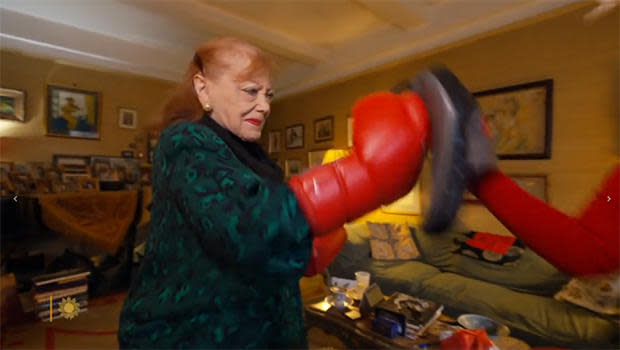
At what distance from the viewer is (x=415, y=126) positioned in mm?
407

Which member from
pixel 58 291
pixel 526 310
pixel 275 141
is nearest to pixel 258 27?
pixel 275 141

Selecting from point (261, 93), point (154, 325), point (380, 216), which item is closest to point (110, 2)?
point (261, 93)

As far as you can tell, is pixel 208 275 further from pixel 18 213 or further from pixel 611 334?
pixel 18 213

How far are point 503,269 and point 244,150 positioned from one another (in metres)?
1.67

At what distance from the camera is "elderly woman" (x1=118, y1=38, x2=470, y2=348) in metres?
0.32

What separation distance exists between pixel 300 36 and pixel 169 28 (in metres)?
1.00

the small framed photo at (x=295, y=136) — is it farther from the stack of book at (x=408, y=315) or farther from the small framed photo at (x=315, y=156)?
the stack of book at (x=408, y=315)

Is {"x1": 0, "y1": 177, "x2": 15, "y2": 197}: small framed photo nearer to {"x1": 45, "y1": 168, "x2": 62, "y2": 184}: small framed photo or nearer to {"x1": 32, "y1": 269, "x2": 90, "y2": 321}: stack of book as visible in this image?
{"x1": 45, "y1": 168, "x2": 62, "y2": 184}: small framed photo

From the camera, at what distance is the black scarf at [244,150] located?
1.70 feet

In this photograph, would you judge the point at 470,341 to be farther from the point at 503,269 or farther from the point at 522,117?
the point at 522,117

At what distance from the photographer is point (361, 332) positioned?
1323 millimetres

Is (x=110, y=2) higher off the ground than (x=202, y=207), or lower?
higher

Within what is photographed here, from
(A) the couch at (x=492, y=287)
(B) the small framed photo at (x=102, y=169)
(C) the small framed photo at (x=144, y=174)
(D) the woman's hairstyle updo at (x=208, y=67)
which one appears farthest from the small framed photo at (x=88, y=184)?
(D) the woman's hairstyle updo at (x=208, y=67)

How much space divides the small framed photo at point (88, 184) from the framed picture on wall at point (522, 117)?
315 cm
